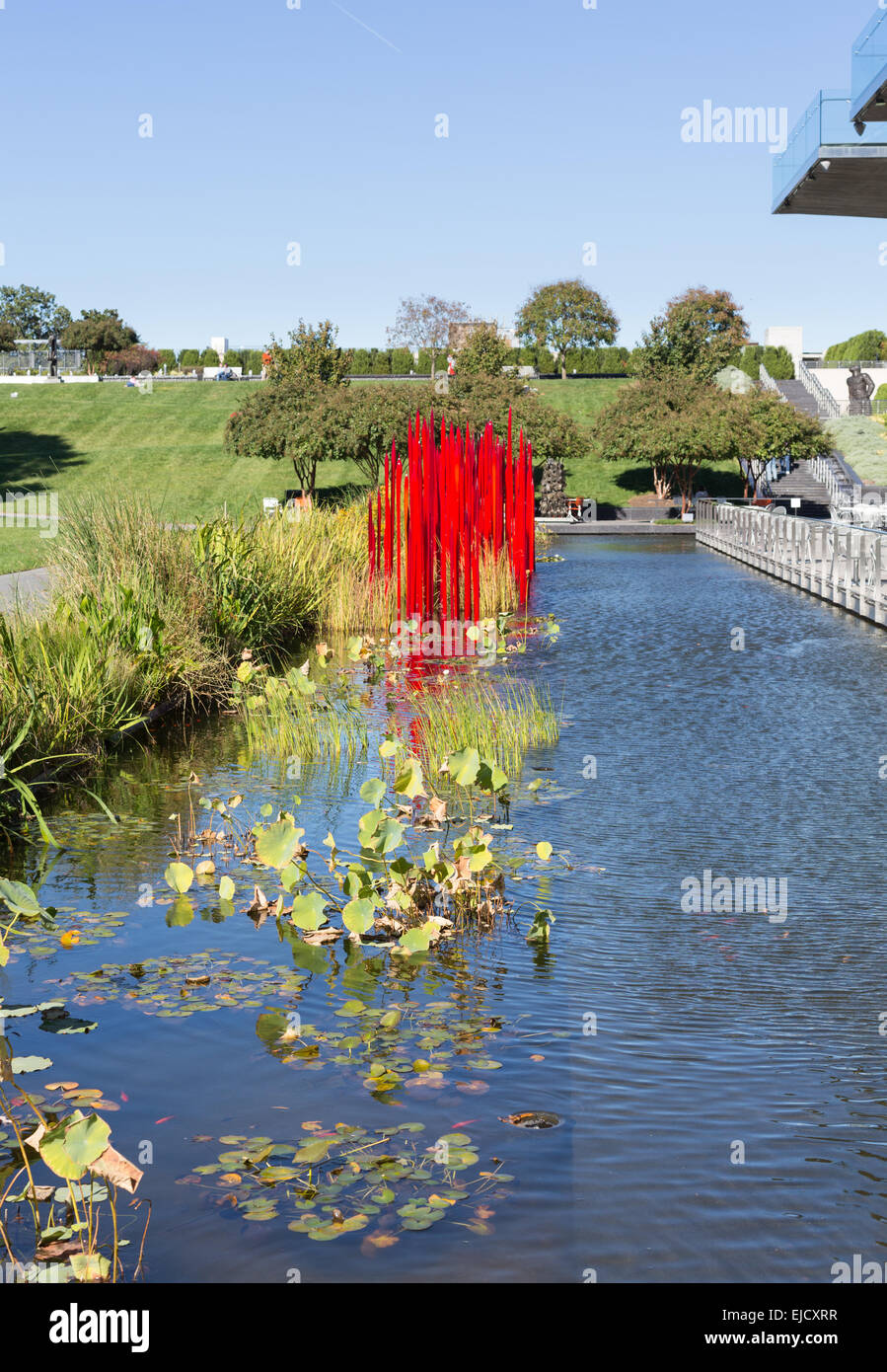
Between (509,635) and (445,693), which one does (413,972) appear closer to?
(445,693)

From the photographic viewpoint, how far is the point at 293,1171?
140 inches

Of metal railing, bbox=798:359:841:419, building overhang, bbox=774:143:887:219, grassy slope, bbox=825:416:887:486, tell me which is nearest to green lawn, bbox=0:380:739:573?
grassy slope, bbox=825:416:887:486

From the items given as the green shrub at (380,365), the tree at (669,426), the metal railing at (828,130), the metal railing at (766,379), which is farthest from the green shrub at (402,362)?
the metal railing at (828,130)

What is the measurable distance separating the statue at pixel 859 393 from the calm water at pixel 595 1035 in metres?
57.0

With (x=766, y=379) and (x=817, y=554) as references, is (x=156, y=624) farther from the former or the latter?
(x=766, y=379)

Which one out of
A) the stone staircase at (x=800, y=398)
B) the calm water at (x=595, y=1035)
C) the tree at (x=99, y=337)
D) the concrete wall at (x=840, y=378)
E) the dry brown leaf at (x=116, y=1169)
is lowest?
the calm water at (x=595, y=1035)

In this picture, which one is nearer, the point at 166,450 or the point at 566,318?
the point at 166,450

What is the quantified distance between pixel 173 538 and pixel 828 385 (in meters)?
66.7

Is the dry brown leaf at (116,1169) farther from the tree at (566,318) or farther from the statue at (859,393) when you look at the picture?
the tree at (566,318)

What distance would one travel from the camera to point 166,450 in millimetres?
53156

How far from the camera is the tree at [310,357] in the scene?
4506cm

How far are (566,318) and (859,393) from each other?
24570 mm

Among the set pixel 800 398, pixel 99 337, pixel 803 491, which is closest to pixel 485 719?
pixel 803 491

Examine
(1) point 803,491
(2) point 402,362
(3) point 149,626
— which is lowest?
(3) point 149,626
